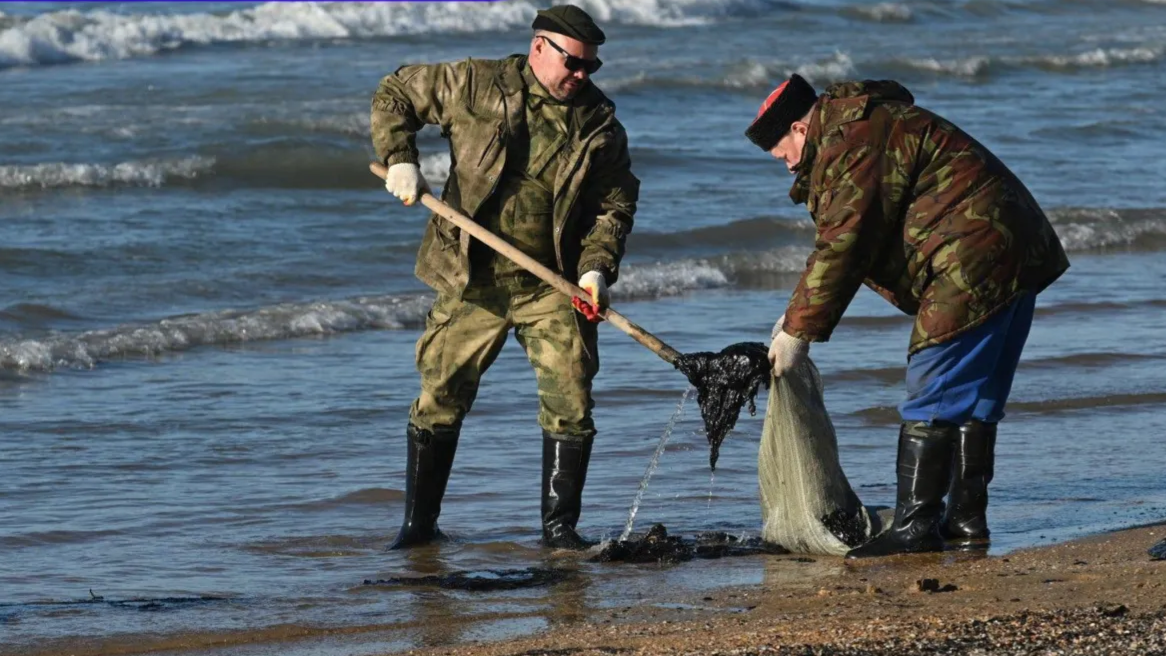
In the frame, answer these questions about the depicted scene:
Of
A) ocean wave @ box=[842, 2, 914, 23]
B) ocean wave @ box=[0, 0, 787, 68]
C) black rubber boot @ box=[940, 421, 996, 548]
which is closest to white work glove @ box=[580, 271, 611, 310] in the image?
black rubber boot @ box=[940, 421, 996, 548]

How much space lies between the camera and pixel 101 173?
47.8ft

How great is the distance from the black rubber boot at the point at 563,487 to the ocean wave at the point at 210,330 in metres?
3.88

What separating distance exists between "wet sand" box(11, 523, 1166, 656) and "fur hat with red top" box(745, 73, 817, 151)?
129 centimetres

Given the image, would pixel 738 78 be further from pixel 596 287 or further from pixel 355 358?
pixel 596 287

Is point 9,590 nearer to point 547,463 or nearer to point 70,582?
point 70,582

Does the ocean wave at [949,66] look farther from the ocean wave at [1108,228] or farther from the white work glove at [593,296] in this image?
the white work glove at [593,296]

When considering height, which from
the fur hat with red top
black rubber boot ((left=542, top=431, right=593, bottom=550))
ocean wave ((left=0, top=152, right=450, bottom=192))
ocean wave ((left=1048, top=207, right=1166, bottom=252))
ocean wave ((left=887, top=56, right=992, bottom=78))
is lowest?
ocean wave ((left=0, top=152, right=450, bottom=192))

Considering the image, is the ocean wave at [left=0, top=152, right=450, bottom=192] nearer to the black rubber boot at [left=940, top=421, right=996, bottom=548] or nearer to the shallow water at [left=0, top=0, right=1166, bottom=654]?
the shallow water at [left=0, top=0, right=1166, bottom=654]

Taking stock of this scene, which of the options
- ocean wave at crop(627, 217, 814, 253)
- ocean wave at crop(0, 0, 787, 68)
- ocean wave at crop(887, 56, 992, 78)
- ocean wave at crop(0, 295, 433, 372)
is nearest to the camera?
ocean wave at crop(0, 295, 433, 372)

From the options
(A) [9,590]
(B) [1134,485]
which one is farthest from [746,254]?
(A) [9,590]

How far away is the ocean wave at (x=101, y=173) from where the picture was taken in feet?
46.7

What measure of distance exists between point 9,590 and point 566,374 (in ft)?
5.93

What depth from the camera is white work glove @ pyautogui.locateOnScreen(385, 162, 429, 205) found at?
5762 millimetres

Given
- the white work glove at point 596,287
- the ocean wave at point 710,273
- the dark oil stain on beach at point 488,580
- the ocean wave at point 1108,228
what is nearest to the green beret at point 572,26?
the white work glove at point 596,287
